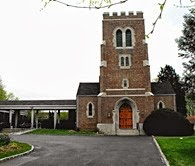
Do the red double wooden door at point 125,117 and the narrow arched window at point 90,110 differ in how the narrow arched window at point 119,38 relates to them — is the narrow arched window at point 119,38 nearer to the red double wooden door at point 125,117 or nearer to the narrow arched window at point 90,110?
the red double wooden door at point 125,117

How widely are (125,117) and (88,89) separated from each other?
6.95 meters

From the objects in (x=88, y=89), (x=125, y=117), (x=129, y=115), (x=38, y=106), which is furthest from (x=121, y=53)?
(x=38, y=106)

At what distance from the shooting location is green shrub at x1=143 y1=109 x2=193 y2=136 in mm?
30578

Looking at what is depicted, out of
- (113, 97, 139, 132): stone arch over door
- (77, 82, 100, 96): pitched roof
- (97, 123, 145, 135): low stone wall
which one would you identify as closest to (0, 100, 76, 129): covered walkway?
(77, 82, 100, 96): pitched roof

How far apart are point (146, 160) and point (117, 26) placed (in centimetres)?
2716

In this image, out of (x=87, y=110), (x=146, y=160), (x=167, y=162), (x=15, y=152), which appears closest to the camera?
(x=167, y=162)

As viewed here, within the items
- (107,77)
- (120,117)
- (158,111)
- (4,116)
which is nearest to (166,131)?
(158,111)

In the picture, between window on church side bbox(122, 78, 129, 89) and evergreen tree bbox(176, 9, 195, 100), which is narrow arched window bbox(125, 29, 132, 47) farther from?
evergreen tree bbox(176, 9, 195, 100)

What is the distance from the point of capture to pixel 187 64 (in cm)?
2166

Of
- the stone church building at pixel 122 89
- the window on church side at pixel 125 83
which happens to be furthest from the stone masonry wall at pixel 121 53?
the window on church side at pixel 125 83

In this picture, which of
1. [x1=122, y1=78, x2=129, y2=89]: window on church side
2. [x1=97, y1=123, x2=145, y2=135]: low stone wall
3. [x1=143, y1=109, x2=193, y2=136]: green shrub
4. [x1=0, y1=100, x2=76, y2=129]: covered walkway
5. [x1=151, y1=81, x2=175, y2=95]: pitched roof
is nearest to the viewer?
[x1=143, y1=109, x2=193, y2=136]: green shrub

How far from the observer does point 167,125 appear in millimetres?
30781

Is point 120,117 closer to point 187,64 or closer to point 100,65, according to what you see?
point 100,65

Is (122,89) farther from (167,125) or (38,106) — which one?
(38,106)
